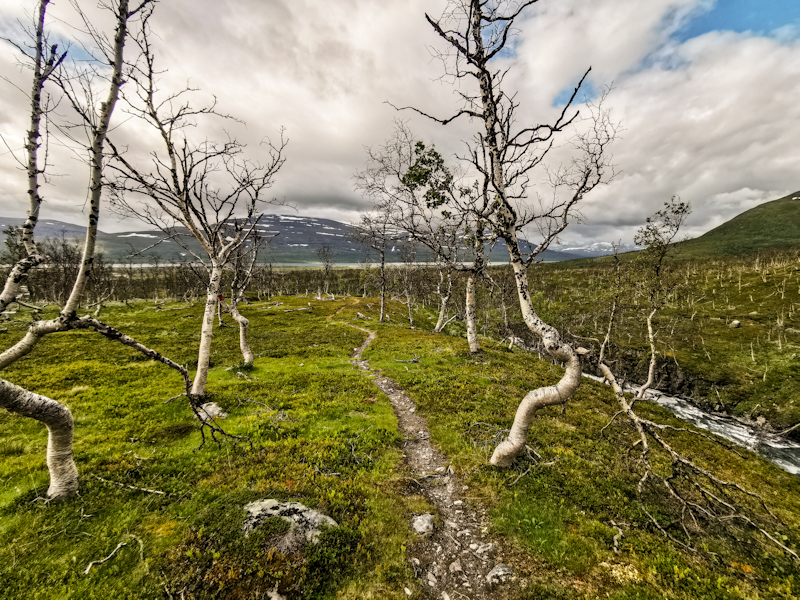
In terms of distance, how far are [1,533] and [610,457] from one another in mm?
17456

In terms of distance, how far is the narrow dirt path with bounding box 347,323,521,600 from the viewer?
6496 mm

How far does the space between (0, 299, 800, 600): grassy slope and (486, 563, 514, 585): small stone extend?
0.28 metres

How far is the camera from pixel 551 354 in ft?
26.2

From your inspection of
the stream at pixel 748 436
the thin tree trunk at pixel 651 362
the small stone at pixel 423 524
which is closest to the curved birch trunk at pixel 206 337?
the small stone at pixel 423 524

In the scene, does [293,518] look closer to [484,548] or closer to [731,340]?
[484,548]

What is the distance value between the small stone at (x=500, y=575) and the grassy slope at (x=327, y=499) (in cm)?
28

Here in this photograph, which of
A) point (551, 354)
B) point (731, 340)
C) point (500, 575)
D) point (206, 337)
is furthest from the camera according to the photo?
point (731, 340)

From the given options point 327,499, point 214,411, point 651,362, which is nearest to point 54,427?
point 327,499

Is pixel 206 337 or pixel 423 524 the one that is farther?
pixel 206 337

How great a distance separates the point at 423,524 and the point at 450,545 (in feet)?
2.69

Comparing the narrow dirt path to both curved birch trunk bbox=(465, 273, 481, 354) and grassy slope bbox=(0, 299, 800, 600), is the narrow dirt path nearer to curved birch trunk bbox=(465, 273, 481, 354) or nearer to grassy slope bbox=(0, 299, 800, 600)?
grassy slope bbox=(0, 299, 800, 600)

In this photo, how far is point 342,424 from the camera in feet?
44.5

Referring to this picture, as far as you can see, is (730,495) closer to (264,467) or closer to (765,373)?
(264,467)

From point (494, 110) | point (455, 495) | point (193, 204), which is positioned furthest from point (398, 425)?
point (193, 204)
